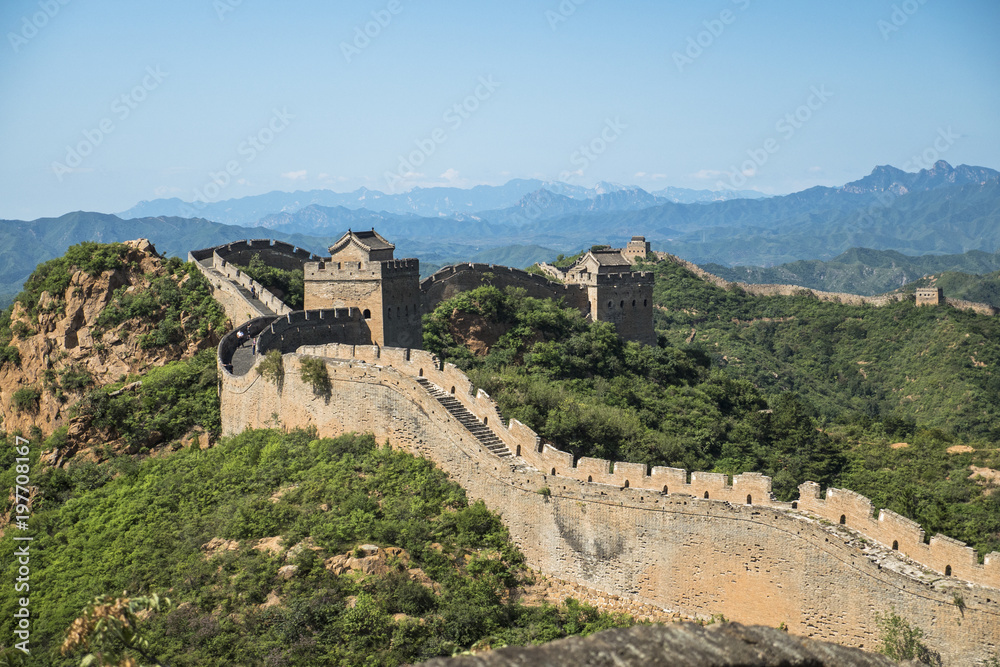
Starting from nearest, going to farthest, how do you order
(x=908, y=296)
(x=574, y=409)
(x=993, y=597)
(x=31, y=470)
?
1. (x=993, y=597)
2. (x=574, y=409)
3. (x=31, y=470)
4. (x=908, y=296)

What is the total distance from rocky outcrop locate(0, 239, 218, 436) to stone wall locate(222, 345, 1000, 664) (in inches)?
598

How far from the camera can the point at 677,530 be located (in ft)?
57.8

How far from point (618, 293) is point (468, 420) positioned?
24378 mm

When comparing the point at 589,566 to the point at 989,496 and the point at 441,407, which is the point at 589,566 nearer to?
the point at 441,407

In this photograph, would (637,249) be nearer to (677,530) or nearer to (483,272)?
(483,272)

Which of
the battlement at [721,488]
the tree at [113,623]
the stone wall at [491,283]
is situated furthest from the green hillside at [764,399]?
the tree at [113,623]

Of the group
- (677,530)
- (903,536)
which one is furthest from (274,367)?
(903,536)

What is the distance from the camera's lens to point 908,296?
81.5 m

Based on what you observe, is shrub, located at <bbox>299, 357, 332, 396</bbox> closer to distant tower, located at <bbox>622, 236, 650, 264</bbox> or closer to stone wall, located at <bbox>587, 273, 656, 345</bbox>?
stone wall, located at <bbox>587, 273, 656, 345</bbox>

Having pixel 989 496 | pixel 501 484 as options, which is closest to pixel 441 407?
pixel 501 484

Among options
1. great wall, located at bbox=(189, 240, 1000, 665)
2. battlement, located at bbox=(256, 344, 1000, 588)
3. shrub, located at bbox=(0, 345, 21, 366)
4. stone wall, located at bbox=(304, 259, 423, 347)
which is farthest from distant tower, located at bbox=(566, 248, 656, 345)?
shrub, located at bbox=(0, 345, 21, 366)

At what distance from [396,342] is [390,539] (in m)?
13.5

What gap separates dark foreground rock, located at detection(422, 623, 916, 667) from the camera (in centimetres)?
659

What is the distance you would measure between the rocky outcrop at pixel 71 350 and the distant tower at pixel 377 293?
15.6 feet
